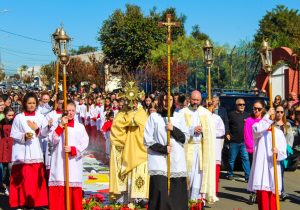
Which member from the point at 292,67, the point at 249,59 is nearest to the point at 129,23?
the point at 249,59

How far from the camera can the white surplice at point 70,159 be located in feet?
27.2

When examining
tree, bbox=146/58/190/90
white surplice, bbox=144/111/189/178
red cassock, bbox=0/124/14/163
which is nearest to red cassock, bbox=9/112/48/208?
red cassock, bbox=0/124/14/163

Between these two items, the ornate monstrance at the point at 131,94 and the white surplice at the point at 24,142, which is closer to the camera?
the white surplice at the point at 24,142

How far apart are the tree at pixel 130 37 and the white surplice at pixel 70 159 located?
3584cm

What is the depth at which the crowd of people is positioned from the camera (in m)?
7.79

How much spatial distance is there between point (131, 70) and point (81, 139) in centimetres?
3782

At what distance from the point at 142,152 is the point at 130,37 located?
3541 cm

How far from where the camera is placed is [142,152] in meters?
9.38

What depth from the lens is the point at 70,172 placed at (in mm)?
8289

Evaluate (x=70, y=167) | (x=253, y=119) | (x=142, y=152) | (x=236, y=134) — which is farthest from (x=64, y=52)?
(x=236, y=134)

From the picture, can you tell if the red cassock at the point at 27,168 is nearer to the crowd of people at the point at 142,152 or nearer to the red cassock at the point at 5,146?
the crowd of people at the point at 142,152

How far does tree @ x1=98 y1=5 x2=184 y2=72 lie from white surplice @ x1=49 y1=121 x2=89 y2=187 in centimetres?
3584

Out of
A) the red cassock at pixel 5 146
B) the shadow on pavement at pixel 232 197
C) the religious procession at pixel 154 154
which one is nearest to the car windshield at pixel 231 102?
the religious procession at pixel 154 154

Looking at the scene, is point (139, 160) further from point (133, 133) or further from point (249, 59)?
point (249, 59)
